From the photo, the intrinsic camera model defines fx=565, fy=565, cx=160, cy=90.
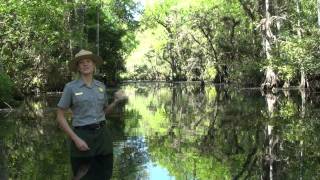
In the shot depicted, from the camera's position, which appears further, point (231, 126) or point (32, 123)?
point (32, 123)

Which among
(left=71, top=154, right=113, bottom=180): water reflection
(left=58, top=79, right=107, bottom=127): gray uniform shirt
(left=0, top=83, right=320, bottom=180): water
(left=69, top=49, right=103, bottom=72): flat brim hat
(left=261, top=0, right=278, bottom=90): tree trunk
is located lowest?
(left=0, top=83, right=320, bottom=180): water

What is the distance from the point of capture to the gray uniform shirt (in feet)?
18.0

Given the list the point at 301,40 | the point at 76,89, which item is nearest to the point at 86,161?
the point at 76,89

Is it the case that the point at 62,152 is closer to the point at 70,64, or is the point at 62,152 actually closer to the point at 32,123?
the point at 70,64

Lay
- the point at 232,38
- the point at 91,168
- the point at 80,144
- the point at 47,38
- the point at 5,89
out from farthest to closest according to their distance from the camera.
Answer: the point at 232,38 < the point at 47,38 < the point at 5,89 < the point at 91,168 < the point at 80,144

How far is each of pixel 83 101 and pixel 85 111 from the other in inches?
4.7

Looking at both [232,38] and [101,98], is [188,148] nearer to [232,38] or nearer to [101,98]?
[101,98]

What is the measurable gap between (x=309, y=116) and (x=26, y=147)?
9727 mm

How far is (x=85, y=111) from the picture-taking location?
5582 millimetres

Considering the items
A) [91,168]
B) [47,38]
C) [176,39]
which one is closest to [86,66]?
[91,168]

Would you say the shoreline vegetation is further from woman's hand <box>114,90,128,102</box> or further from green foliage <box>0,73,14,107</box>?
woman's hand <box>114,90,128,102</box>

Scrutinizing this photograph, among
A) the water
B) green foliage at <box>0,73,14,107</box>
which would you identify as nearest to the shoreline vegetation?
green foliage at <box>0,73,14,107</box>

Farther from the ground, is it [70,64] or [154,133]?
[70,64]

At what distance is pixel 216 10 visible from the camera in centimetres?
5881
